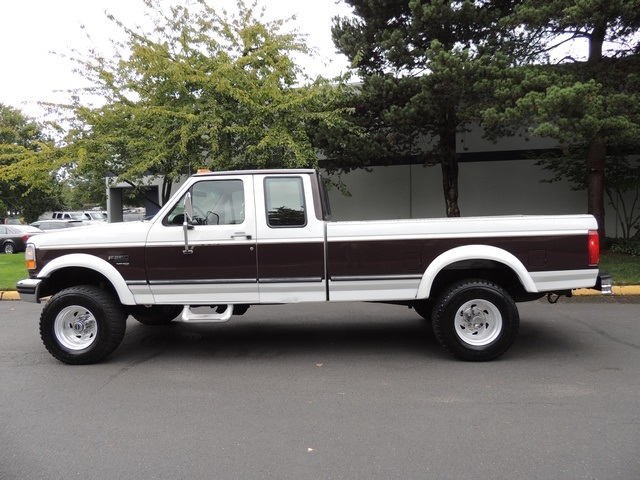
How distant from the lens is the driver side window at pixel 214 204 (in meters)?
5.20

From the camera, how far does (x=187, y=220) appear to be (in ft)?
16.7

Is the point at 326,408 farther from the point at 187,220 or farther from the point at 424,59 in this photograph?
the point at 424,59

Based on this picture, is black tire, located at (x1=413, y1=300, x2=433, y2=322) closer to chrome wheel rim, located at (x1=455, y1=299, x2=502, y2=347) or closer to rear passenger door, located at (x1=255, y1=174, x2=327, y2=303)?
chrome wheel rim, located at (x1=455, y1=299, x2=502, y2=347)

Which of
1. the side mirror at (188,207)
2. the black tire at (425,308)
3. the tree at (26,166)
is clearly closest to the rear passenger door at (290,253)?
the side mirror at (188,207)

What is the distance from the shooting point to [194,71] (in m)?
11.8

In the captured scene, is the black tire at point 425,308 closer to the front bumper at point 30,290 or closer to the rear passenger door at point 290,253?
the rear passenger door at point 290,253

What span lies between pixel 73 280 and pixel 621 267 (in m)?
10.6

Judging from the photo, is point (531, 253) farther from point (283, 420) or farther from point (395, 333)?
point (283, 420)

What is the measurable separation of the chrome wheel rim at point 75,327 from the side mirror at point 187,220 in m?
1.31

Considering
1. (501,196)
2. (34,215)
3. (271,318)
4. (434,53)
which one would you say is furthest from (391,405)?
(34,215)

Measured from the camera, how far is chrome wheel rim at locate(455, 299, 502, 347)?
4980 millimetres

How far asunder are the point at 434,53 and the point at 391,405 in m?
9.11

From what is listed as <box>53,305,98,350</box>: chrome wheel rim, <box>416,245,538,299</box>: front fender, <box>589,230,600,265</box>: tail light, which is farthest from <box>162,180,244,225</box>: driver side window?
<box>589,230,600,265</box>: tail light

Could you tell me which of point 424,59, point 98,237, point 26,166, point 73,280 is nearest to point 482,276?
point 98,237
